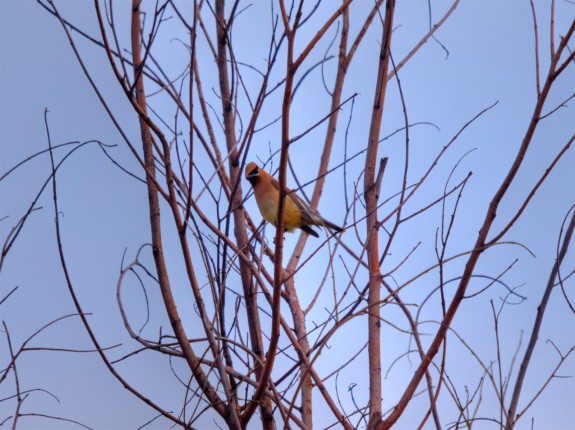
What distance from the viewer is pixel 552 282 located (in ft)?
4.90

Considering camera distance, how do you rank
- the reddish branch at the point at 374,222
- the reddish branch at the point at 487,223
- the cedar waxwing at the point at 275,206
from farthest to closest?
the cedar waxwing at the point at 275,206 < the reddish branch at the point at 374,222 < the reddish branch at the point at 487,223

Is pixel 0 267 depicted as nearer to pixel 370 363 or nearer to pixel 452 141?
pixel 370 363

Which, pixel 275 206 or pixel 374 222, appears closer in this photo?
pixel 374 222

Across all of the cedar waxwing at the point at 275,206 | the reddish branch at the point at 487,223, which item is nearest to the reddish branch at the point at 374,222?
the reddish branch at the point at 487,223

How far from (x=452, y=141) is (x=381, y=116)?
0.22 metres

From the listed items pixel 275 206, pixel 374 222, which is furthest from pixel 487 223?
pixel 275 206

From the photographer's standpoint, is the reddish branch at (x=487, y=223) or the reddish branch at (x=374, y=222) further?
the reddish branch at (x=374, y=222)

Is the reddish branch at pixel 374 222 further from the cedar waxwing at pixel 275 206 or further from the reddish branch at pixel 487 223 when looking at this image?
the cedar waxwing at pixel 275 206

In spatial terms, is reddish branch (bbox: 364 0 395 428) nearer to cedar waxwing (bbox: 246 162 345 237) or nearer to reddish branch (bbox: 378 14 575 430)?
reddish branch (bbox: 378 14 575 430)

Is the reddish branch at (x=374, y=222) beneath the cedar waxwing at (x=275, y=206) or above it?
beneath

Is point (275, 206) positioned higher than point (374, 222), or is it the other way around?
point (275, 206)

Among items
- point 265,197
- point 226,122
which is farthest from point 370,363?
point 265,197

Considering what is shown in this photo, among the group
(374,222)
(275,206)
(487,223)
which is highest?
(275,206)

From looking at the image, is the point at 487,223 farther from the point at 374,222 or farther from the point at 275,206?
the point at 275,206
